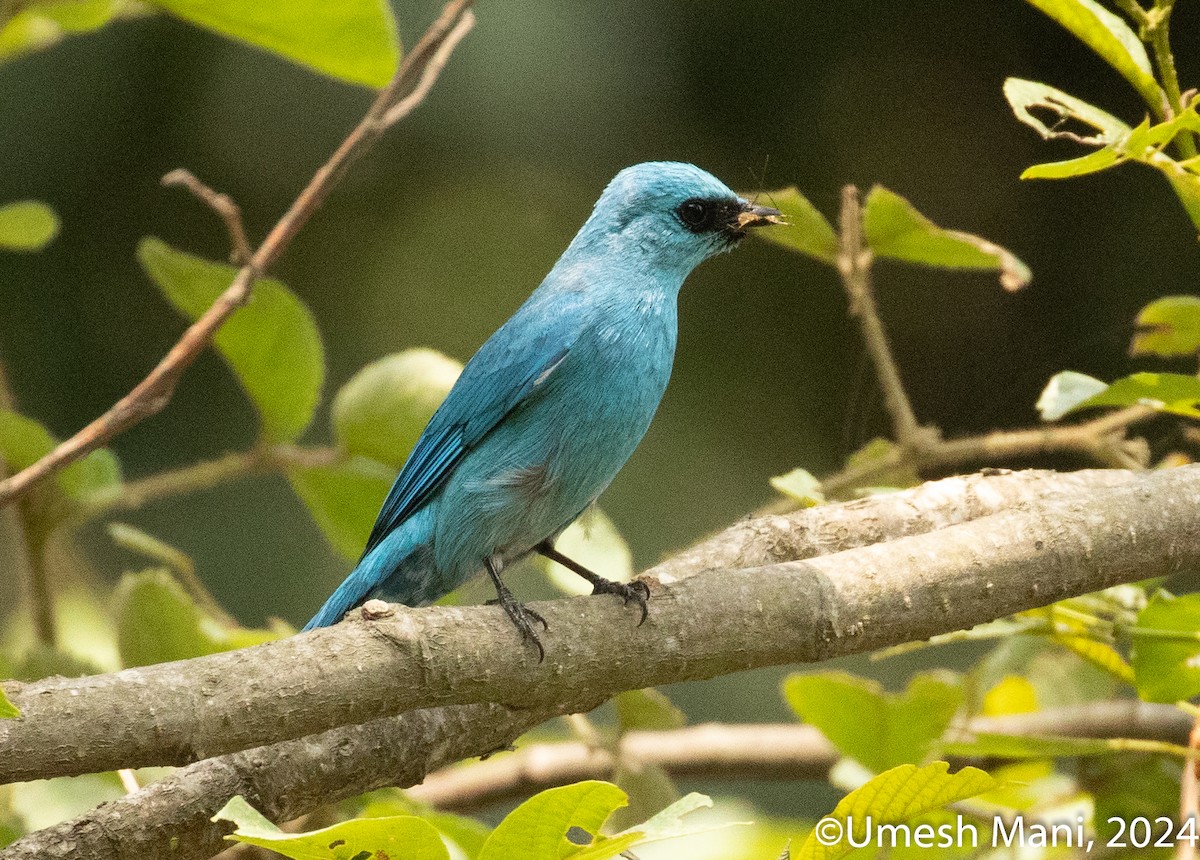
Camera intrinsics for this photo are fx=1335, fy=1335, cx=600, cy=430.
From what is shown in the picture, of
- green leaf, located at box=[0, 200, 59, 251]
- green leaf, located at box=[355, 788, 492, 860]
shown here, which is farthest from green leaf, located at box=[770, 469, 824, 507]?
green leaf, located at box=[0, 200, 59, 251]

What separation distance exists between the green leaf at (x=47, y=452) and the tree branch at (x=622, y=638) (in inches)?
53.8

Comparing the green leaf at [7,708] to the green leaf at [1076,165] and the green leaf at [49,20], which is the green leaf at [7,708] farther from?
the green leaf at [49,20]

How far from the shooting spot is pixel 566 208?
19.4 feet

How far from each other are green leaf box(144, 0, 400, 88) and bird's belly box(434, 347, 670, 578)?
2.80 feet

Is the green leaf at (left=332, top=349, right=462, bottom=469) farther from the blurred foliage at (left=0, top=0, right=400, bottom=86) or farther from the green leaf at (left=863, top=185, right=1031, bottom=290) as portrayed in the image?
the green leaf at (left=863, top=185, right=1031, bottom=290)

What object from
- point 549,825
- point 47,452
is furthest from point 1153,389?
point 47,452

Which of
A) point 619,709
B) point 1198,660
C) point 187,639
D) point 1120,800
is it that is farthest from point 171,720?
point 1120,800

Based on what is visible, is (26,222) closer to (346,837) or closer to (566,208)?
(346,837)

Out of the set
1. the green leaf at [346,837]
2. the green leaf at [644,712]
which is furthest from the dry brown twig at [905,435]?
the green leaf at [346,837]

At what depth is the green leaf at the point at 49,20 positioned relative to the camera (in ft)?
9.73

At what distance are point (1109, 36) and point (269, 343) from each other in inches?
76.4

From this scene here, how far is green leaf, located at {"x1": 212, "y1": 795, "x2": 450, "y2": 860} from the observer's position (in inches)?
55.3

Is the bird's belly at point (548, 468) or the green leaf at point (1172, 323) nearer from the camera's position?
the green leaf at point (1172, 323)

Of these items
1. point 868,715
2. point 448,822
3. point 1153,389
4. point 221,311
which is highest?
point 1153,389
